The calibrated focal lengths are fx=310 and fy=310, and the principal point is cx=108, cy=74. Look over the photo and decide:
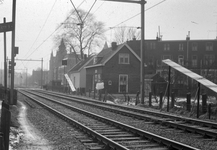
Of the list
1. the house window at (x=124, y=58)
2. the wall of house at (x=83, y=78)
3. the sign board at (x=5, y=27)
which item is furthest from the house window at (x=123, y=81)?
the sign board at (x=5, y=27)

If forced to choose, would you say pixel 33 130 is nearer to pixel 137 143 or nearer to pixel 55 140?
pixel 55 140

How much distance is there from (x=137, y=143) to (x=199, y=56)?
58740 mm

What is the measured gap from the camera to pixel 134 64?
4141cm

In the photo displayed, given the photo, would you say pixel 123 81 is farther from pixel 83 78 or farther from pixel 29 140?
pixel 29 140

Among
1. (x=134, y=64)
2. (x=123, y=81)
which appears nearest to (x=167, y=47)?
(x=134, y=64)

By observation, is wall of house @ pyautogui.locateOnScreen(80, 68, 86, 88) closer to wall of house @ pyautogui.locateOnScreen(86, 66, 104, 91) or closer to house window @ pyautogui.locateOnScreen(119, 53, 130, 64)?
wall of house @ pyautogui.locateOnScreen(86, 66, 104, 91)

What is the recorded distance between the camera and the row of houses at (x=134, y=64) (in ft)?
112

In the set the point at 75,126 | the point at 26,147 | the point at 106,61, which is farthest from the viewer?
the point at 106,61

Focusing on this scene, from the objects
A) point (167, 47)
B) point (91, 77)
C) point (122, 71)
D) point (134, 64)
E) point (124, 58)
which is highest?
point (167, 47)

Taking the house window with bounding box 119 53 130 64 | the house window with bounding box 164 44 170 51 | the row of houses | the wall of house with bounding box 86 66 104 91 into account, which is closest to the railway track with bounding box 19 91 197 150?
the row of houses

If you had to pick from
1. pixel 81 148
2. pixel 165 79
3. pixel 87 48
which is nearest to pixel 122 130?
pixel 81 148

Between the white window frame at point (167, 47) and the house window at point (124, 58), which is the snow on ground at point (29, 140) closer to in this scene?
the house window at point (124, 58)

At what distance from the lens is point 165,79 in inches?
1353

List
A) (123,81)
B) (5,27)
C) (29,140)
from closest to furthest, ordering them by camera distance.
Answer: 1. (29,140)
2. (5,27)
3. (123,81)
